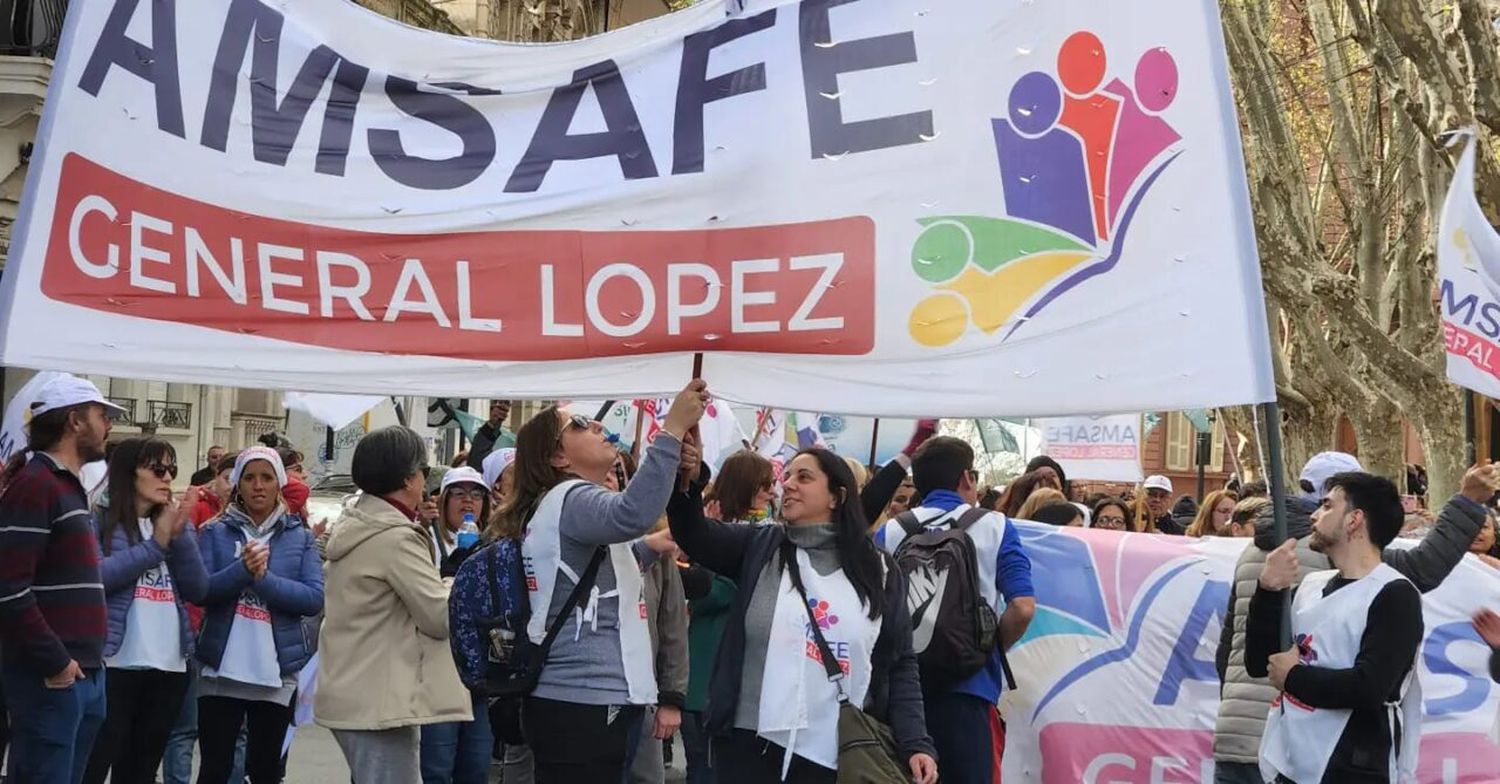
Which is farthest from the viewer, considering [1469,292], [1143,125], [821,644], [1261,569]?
[1469,292]

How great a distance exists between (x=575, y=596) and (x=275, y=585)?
2733mm

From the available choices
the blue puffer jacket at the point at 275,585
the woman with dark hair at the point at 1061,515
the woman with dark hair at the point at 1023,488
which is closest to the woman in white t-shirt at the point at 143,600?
the blue puffer jacket at the point at 275,585

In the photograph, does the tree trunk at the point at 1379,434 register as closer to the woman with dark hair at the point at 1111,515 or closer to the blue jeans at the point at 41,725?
the woman with dark hair at the point at 1111,515

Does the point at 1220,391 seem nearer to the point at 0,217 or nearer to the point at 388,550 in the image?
the point at 388,550

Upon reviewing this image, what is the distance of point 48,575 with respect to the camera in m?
6.01

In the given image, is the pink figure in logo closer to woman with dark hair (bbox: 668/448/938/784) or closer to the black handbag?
woman with dark hair (bbox: 668/448/938/784)

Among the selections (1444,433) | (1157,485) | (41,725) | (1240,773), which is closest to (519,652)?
(41,725)

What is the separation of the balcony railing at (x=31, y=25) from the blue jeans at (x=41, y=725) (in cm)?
1517

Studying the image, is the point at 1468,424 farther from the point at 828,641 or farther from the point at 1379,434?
the point at 828,641

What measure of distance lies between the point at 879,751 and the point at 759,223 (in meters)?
1.63

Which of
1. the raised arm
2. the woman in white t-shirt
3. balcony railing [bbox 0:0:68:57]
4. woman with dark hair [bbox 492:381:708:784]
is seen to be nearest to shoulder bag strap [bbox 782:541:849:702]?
the raised arm

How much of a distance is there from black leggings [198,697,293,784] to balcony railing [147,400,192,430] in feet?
54.7

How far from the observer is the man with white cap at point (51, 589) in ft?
19.2

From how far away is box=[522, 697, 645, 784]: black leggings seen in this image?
500cm
